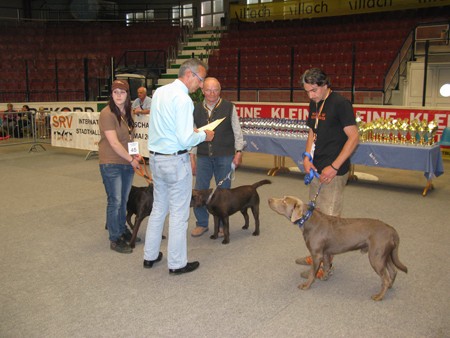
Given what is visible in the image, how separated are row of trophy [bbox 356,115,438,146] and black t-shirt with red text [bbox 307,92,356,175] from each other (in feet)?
11.3

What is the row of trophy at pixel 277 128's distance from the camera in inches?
280

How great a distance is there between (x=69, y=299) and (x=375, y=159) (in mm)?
4686

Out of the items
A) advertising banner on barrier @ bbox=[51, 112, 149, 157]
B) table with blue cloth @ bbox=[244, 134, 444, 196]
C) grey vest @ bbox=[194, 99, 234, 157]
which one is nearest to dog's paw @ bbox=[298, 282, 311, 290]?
grey vest @ bbox=[194, 99, 234, 157]

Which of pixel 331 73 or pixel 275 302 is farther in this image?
pixel 331 73

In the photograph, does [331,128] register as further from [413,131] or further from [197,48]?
[197,48]

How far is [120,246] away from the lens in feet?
13.1

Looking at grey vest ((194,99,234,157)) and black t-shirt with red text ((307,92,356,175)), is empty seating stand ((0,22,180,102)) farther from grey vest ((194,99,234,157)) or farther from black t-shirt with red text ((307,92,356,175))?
black t-shirt with red text ((307,92,356,175))

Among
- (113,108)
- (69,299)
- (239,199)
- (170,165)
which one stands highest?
(113,108)

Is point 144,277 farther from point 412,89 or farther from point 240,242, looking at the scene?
point 412,89

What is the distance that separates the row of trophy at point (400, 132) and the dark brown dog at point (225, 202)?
2.91m

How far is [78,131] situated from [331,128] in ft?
23.3

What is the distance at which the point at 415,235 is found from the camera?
4.40 meters

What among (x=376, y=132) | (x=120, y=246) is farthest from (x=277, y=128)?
(x=120, y=246)

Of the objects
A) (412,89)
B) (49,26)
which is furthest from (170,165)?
(49,26)
